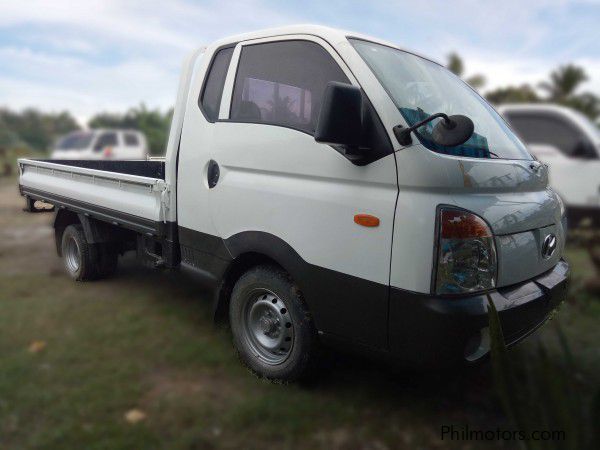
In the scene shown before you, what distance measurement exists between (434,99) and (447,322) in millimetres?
1259

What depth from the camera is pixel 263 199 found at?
8.23 feet

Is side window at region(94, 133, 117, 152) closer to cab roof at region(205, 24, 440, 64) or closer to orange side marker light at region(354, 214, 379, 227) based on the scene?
cab roof at region(205, 24, 440, 64)

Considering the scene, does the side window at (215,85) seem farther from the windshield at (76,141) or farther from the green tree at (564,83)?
the green tree at (564,83)

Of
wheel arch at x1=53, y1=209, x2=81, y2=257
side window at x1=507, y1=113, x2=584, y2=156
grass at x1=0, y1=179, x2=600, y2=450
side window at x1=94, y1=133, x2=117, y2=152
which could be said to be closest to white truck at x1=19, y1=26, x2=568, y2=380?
grass at x1=0, y1=179, x2=600, y2=450

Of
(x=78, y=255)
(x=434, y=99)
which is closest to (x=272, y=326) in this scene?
(x=434, y=99)

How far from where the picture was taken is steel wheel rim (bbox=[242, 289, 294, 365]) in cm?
255

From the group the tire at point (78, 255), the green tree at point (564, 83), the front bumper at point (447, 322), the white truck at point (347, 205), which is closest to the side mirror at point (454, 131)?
the white truck at point (347, 205)

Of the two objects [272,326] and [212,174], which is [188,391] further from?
[212,174]

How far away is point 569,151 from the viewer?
621cm

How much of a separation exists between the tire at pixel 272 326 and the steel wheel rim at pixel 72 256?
2.27 metres

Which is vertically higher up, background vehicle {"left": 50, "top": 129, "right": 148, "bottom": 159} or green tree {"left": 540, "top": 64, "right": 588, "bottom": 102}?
green tree {"left": 540, "top": 64, "right": 588, "bottom": 102}

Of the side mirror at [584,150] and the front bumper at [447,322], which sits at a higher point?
the side mirror at [584,150]

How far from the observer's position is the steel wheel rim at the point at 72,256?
14.2 feet

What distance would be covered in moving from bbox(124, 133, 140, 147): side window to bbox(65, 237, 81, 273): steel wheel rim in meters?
9.29
